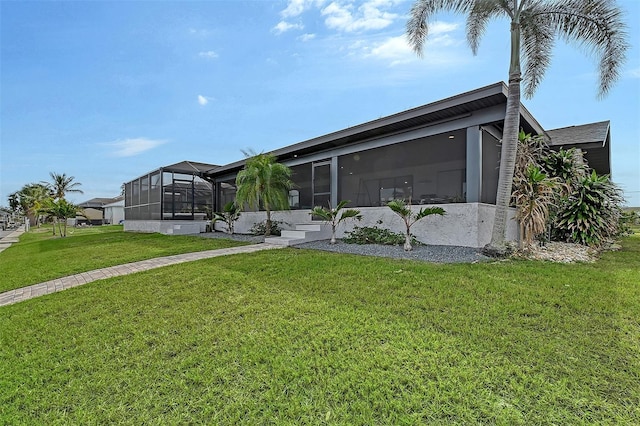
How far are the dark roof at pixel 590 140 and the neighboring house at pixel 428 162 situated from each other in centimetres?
3

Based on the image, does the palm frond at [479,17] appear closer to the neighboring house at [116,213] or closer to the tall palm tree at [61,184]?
the neighboring house at [116,213]

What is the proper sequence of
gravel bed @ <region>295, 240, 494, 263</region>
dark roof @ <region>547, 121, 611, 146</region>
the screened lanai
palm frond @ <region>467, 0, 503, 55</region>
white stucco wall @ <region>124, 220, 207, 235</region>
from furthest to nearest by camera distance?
the screened lanai
white stucco wall @ <region>124, 220, 207, 235</region>
dark roof @ <region>547, 121, 611, 146</region>
palm frond @ <region>467, 0, 503, 55</region>
gravel bed @ <region>295, 240, 494, 263</region>

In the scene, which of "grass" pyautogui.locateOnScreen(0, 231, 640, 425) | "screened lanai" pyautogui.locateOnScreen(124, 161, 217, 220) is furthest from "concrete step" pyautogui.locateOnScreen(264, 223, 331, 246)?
"screened lanai" pyautogui.locateOnScreen(124, 161, 217, 220)

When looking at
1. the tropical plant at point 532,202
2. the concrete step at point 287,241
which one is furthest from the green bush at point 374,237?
the tropical plant at point 532,202

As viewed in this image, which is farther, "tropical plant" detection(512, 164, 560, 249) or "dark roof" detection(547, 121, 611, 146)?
"dark roof" detection(547, 121, 611, 146)

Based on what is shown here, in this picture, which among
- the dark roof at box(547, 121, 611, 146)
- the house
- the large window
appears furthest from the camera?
the house

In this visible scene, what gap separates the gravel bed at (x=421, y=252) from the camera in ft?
20.4

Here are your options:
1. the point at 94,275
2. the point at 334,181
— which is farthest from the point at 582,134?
the point at 94,275

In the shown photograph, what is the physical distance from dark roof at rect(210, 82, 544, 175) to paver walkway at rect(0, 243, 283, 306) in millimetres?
5381

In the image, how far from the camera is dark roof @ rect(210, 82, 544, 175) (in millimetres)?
6957

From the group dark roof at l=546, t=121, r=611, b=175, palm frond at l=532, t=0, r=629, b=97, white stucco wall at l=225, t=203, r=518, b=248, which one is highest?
palm frond at l=532, t=0, r=629, b=97

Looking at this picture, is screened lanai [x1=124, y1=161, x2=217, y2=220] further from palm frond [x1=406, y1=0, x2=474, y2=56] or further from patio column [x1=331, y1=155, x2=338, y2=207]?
palm frond [x1=406, y1=0, x2=474, y2=56]

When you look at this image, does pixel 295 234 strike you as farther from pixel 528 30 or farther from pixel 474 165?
pixel 528 30

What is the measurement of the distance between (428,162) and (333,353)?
7242 millimetres
